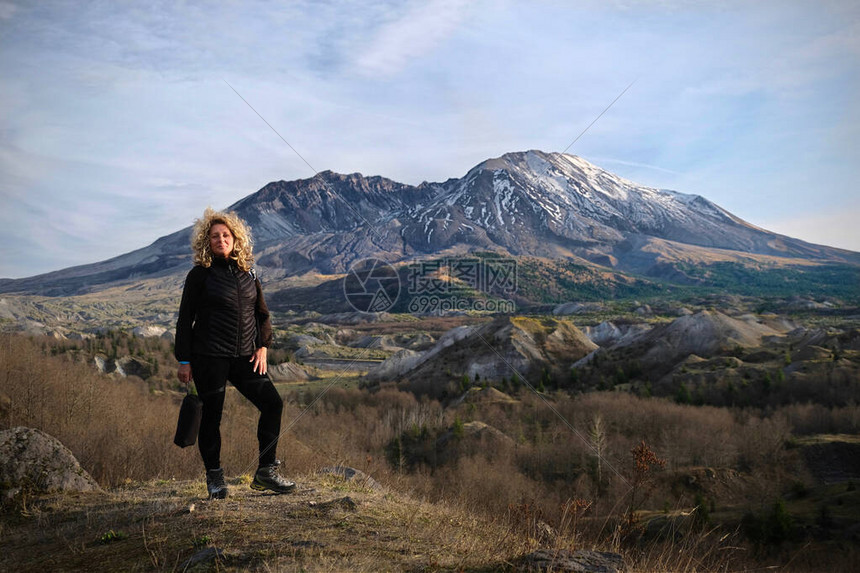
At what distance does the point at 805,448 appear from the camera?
1401 inches

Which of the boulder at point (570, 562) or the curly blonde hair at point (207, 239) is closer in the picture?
the boulder at point (570, 562)

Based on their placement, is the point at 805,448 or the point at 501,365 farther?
the point at 501,365

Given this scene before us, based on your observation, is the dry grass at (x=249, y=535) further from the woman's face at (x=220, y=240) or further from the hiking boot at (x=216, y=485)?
the woman's face at (x=220, y=240)

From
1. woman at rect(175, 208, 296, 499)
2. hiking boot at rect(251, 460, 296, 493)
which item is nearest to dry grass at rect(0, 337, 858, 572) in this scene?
hiking boot at rect(251, 460, 296, 493)

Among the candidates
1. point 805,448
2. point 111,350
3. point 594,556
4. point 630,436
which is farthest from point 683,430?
point 111,350

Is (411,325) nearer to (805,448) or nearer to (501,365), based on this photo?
(501,365)

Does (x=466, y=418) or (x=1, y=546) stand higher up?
(x=1, y=546)

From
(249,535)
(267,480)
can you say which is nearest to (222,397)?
(267,480)

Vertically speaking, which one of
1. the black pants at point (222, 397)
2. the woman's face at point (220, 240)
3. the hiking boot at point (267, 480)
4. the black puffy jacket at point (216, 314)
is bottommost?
the hiking boot at point (267, 480)

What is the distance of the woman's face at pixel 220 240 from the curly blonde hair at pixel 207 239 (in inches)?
1.6

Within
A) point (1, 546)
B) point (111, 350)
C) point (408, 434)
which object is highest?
point (1, 546)

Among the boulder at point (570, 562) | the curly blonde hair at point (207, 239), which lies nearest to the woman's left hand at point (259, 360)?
the curly blonde hair at point (207, 239)

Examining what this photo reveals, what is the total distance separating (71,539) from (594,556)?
4483 mm

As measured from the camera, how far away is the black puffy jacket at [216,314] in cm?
531
